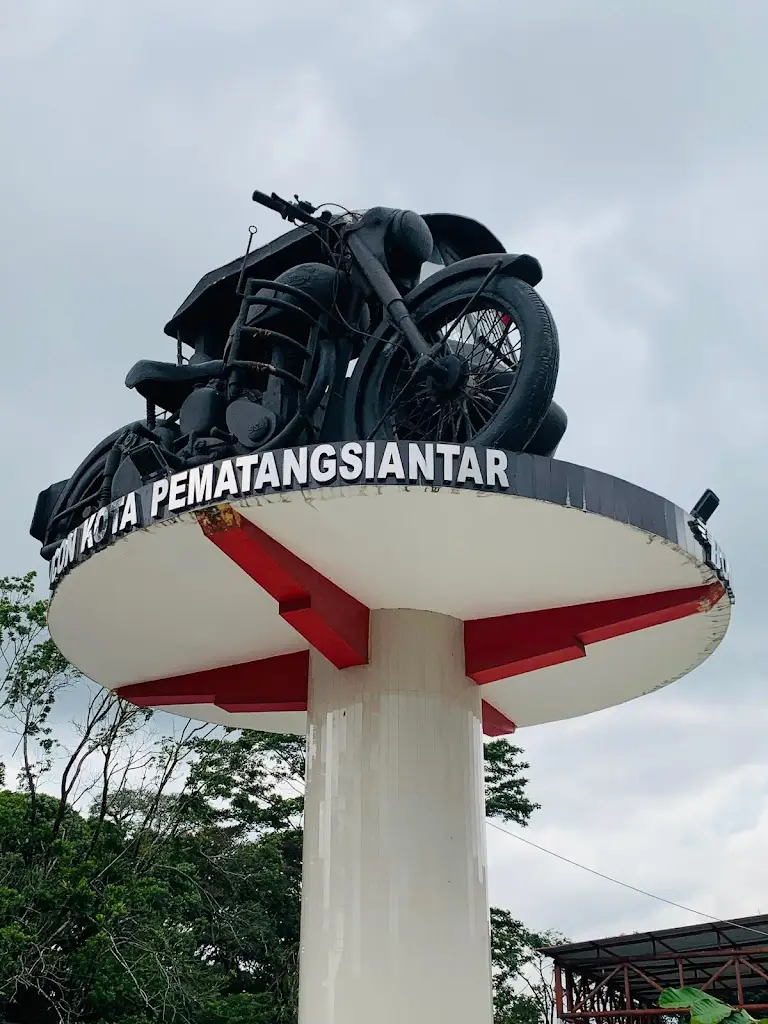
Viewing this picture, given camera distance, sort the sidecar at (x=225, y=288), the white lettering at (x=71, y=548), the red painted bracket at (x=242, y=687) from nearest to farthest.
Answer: the white lettering at (x=71, y=548) < the red painted bracket at (x=242, y=687) < the sidecar at (x=225, y=288)

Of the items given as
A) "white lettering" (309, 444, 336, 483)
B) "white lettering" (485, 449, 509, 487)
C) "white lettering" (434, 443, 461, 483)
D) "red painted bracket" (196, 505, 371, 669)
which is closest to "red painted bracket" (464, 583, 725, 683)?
"red painted bracket" (196, 505, 371, 669)

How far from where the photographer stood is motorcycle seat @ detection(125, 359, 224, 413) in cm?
1206

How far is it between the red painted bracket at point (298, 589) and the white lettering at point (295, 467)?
1.97 ft

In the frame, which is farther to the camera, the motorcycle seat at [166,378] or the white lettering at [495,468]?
the motorcycle seat at [166,378]

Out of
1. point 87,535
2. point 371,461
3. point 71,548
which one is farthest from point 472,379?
point 71,548

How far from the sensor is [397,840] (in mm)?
9406

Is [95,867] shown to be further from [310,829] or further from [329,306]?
[329,306]

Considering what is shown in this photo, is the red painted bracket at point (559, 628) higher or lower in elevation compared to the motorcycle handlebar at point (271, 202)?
lower

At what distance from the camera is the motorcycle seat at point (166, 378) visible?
12.1 metres

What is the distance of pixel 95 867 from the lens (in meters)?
21.8

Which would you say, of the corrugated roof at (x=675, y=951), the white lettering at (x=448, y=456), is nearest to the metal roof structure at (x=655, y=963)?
the corrugated roof at (x=675, y=951)

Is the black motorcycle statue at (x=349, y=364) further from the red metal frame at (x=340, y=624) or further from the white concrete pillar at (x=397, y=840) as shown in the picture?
the white concrete pillar at (x=397, y=840)

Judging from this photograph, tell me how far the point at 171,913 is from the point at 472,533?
1979 cm

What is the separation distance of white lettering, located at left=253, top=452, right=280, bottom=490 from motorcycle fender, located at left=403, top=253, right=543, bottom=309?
128 inches
